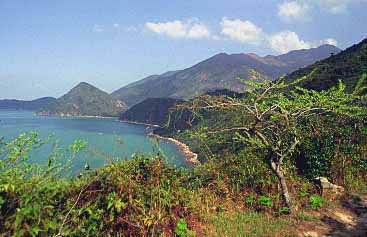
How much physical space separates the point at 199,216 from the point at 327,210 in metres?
2.71

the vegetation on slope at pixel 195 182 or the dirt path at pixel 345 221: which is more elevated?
the vegetation on slope at pixel 195 182

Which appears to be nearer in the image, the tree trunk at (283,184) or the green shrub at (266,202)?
the tree trunk at (283,184)

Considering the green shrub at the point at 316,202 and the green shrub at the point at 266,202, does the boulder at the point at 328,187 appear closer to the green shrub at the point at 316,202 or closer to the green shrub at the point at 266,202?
the green shrub at the point at 316,202

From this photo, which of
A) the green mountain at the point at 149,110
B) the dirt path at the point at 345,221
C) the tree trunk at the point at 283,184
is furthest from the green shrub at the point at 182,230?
the green mountain at the point at 149,110

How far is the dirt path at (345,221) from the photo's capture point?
5234 millimetres

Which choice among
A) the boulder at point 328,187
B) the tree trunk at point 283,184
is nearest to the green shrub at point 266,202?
the tree trunk at point 283,184

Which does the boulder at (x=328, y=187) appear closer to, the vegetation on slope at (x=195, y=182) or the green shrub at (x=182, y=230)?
the vegetation on slope at (x=195, y=182)

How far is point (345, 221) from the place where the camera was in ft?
19.1

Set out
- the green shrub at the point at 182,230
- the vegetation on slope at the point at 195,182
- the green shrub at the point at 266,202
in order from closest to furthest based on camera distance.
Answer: the vegetation on slope at the point at 195,182 < the green shrub at the point at 182,230 < the green shrub at the point at 266,202

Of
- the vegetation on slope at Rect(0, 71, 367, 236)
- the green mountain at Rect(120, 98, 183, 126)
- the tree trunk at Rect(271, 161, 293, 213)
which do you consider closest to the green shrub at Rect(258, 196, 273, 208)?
the vegetation on slope at Rect(0, 71, 367, 236)

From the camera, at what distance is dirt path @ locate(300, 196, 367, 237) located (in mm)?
5234

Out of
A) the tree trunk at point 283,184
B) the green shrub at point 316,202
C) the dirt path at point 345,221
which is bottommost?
the dirt path at point 345,221

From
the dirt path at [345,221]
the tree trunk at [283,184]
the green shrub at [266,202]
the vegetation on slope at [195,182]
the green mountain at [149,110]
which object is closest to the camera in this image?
the vegetation on slope at [195,182]

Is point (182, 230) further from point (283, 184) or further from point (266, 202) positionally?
point (283, 184)
